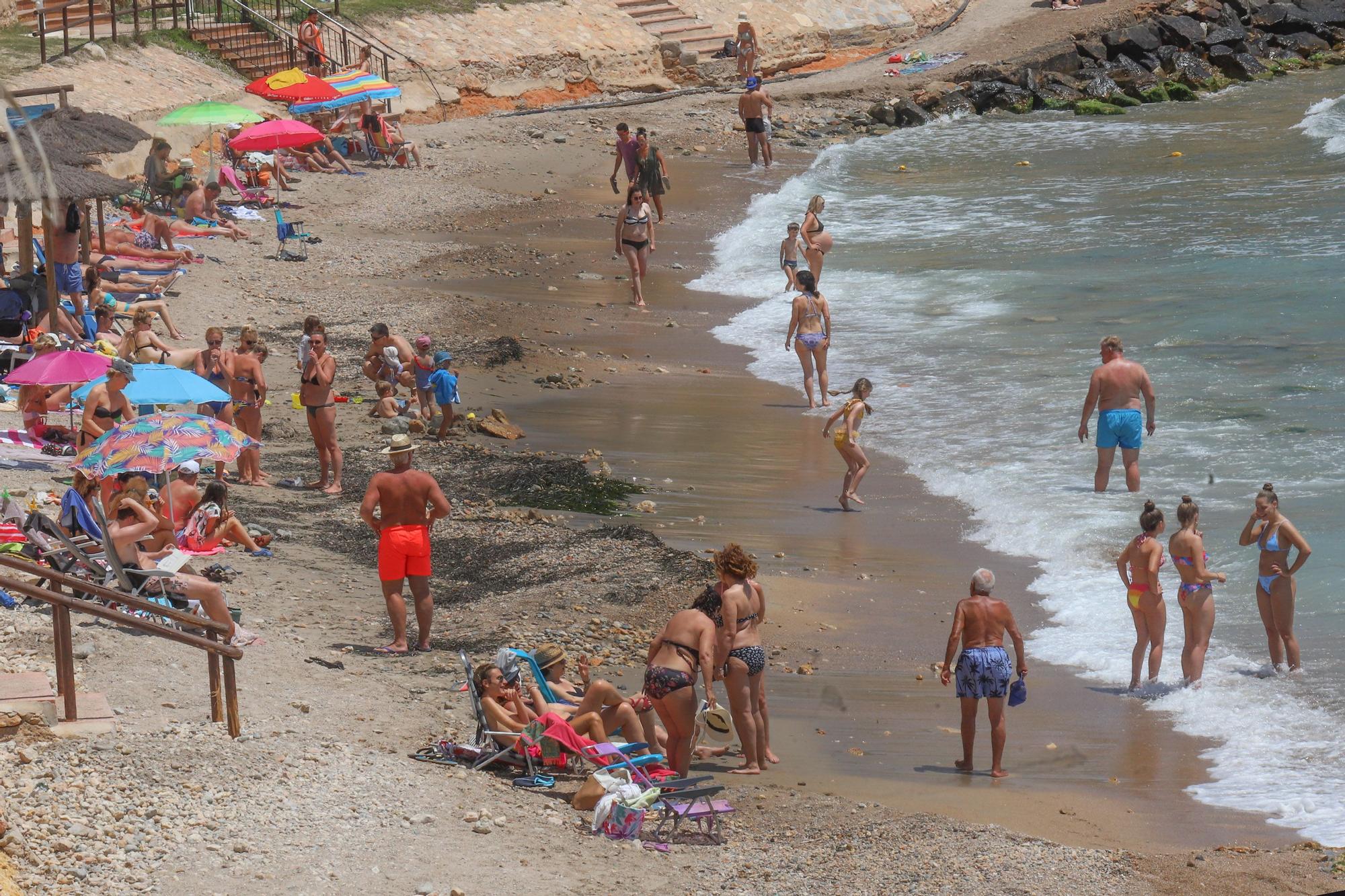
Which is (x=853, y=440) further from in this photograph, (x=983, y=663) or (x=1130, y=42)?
(x=1130, y=42)

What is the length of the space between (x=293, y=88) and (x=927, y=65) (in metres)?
18.2

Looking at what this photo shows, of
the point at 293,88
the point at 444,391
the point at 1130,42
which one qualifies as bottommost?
the point at 444,391

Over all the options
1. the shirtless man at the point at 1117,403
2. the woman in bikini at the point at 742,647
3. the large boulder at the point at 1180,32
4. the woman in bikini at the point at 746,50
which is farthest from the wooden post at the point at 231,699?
the large boulder at the point at 1180,32

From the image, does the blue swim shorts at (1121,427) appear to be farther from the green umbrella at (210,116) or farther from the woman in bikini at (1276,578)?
the green umbrella at (210,116)

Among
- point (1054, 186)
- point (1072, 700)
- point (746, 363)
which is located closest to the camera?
point (1072, 700)

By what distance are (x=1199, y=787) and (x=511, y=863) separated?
361cm

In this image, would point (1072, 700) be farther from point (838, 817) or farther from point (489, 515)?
point (489, 515)

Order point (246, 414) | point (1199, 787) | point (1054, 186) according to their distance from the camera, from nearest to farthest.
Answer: point (1199, 787) → point (246, 414) → point (1054, 186)

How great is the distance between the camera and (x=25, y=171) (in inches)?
129

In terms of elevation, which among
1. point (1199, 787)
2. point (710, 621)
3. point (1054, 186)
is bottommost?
point (1199, 787)

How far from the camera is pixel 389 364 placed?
14.9m

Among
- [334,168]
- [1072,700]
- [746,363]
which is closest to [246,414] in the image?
[746,363]

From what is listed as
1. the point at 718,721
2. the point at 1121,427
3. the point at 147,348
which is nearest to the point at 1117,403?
the point at 1121,427

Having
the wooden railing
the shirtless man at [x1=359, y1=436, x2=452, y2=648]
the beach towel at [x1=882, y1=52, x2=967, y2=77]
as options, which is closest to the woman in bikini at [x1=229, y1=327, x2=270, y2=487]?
the shirtless man at [x1=359, y1=436, x2=452, y2=648]
